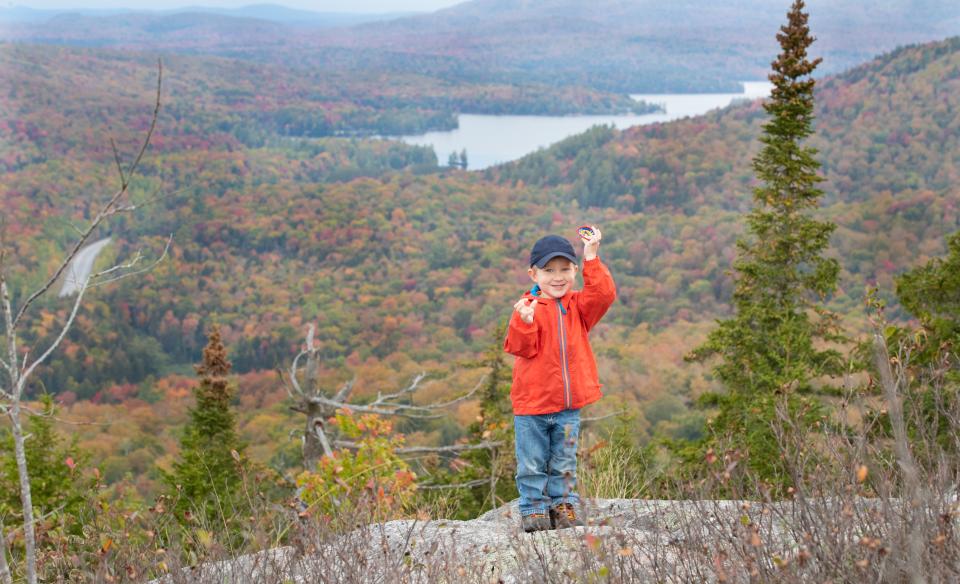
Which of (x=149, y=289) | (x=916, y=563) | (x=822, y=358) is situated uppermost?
(x=916, y=563)

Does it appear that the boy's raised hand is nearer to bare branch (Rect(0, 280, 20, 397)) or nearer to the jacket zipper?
the jacket zipper

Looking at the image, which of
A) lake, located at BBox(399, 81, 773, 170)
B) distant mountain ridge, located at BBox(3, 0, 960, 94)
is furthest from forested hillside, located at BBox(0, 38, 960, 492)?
distant mountain ridge, located at BBox(3, 0, 960, 94)

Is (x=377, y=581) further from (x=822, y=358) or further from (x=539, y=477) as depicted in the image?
(x=822, y=358)

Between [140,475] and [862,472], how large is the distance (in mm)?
38351

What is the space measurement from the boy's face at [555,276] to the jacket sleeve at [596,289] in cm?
9

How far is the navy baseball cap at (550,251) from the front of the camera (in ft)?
12.8

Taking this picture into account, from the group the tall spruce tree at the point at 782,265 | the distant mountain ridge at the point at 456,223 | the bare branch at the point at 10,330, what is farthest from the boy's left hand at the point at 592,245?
the distant mountain ridge at the point at 456,223

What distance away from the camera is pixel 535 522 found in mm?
3734

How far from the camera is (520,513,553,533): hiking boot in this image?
3668 mm

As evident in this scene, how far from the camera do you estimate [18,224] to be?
8631 cm

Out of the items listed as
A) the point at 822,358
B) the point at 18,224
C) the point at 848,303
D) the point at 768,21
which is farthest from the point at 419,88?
the point at 822,358

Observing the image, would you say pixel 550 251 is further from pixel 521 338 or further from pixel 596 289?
pixel 521 338

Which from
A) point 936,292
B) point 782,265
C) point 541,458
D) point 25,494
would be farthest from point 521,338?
point 782,265

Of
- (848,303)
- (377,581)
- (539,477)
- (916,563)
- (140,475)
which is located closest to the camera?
(916,563)
